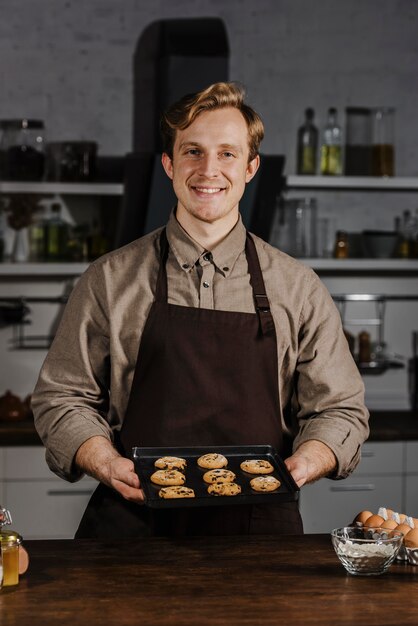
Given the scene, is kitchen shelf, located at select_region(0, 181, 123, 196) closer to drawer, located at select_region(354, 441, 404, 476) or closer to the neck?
drawer, located at select_region(354, 441, 404, 476)

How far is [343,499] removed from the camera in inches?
171

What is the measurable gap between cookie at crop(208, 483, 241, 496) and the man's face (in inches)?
26.7

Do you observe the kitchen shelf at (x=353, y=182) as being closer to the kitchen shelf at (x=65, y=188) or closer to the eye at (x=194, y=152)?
the kitchen shelf at (x=65, y=188)

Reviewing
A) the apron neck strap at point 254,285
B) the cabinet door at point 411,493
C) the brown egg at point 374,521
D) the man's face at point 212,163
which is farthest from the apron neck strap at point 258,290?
the cabinet door at point 411,493

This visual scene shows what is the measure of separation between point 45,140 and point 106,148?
30 cm

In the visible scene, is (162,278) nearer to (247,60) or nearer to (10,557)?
(10,557)

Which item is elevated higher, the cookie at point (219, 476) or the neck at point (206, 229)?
the neck at point (206, 229)

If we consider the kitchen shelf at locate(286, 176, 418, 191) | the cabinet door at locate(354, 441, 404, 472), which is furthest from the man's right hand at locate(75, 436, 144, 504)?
the kitchen shelf at locate(286, 176, 418, 191)

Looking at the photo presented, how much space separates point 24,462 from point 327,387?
2.14m

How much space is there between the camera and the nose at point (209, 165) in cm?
235

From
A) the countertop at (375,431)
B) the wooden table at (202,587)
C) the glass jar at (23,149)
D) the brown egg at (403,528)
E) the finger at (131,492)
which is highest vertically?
the glass jar at (23,149)

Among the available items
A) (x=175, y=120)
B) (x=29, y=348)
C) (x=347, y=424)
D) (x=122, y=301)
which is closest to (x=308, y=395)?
(x=347, y=424)

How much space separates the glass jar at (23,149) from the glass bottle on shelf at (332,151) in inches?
52.8

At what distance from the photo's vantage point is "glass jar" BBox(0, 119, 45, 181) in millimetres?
4535
